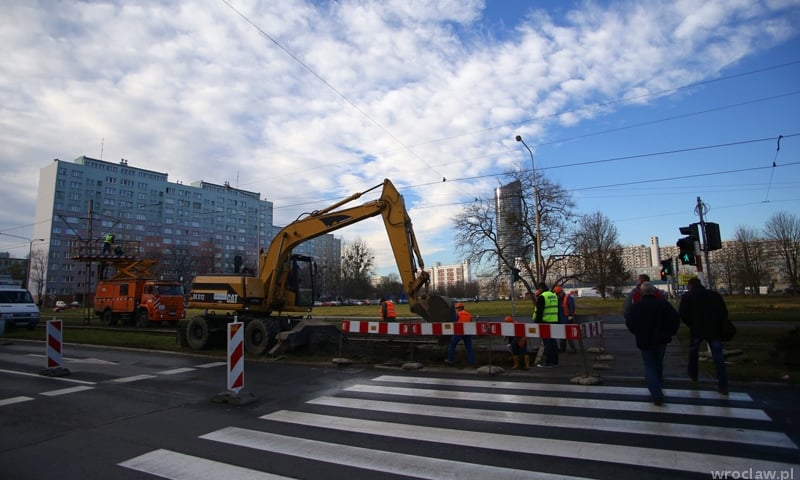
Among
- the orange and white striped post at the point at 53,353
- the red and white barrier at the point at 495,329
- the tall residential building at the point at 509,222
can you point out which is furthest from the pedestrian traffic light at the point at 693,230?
the tall residential building at the point at 509,222

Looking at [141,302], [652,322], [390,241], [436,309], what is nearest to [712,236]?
Result: [652,322]

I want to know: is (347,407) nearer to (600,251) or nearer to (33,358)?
(33,358)

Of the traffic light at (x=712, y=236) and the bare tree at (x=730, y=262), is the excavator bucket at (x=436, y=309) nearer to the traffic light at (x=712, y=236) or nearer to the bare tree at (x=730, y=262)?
the traffic light at (x=712, y=236)

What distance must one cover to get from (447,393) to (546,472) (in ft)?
11.8

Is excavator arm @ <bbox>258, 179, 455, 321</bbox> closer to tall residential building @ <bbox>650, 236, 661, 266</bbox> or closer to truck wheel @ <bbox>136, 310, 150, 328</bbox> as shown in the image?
truck wheel @ <bbox>136, 310, 150, 328</bbox>

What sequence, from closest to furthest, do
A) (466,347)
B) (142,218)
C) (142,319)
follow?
1. (466,347)
2. (142,319)
3. (142,218)

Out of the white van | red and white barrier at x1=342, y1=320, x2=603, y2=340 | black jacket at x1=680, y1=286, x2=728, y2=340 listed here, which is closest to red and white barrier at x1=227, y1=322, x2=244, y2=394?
red and white barrier at x1=342, y1=320, x2=603, y2=340

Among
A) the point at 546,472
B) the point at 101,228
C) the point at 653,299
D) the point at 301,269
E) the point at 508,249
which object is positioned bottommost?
the point at 546,472

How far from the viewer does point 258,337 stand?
43.7 feet

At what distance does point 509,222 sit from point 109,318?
92.7 ft

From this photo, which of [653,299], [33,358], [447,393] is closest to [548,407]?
[447,393]

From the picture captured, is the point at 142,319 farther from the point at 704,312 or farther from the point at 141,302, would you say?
the point at 704,312

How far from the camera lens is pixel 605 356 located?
1111cm

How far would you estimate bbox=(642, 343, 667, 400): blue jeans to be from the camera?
653cm
